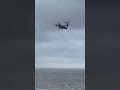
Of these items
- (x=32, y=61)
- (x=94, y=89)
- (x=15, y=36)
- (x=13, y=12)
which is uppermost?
(x=13, y=12)

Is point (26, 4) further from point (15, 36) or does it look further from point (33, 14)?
point (15, 36)

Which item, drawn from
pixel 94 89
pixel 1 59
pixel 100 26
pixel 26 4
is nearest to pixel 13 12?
pixel 26 4

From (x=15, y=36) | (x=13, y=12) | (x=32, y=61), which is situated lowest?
(x=32, y=61)

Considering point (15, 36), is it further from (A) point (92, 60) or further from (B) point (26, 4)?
(A) point (92, 60)

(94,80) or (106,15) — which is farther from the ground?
(106,15)

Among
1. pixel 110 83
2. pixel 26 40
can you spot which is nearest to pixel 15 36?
pixel 26 40

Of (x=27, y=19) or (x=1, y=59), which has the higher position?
(x=27, y=19)

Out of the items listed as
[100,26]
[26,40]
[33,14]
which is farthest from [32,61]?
[100,26]

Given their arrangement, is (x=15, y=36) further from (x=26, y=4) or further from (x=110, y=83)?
(x=110, y=83)
